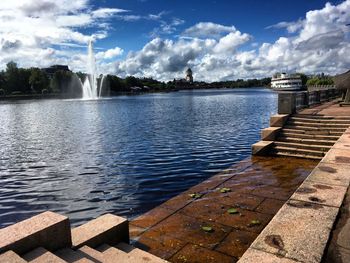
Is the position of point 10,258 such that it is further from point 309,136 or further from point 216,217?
point 309,136

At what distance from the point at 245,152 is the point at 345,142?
235 inches

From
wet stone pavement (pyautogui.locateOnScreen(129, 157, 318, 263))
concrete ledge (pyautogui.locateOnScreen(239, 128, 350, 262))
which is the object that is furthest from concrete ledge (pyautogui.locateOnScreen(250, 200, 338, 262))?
wet stone pavement (pyautogui.locateOnScreen(129, 157, 318, 263))

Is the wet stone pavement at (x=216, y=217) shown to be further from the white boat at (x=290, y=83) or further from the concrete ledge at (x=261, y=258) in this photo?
the white boat at (x=290, y=83)

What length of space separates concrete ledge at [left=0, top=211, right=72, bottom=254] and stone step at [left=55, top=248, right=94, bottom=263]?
0.09m

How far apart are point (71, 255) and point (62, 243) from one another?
0.25 meters

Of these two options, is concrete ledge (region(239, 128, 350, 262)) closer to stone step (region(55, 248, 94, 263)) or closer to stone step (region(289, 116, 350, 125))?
stone step (region(55, 248, 94, 263))

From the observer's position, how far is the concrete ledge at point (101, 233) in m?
5.39

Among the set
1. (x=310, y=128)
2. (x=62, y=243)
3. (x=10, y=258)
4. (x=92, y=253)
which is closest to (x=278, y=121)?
(x=310, y=128)

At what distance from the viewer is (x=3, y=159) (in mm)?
16547

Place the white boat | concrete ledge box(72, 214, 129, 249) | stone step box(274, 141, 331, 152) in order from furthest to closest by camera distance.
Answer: the white boat < stone step box(274, 141, 331, 152) < concrete ledge box(72, 214, 129, 249)

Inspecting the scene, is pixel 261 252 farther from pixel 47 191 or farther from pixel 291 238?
pixel 47 191

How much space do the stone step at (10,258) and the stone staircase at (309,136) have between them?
39.7 ft

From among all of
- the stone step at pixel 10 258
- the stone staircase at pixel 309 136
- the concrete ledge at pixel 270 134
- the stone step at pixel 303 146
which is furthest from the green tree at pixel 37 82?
the stone step at pixel 10 258

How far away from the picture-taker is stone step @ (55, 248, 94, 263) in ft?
15.6
